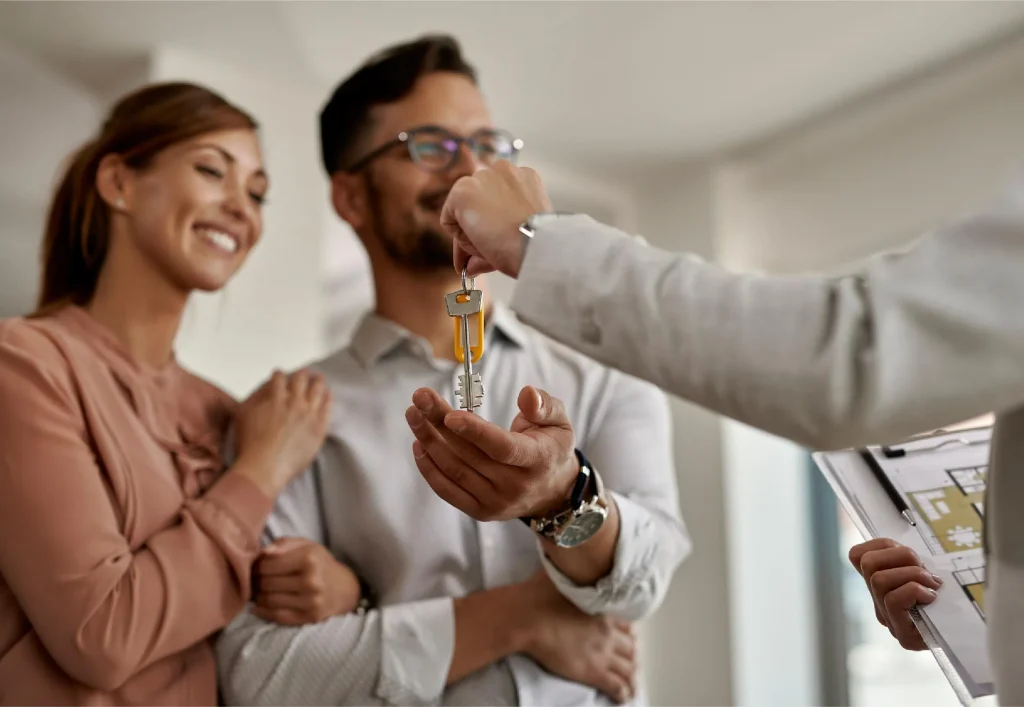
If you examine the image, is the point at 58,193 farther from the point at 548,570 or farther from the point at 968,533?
the point at 968,533

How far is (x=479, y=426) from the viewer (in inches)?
22.2

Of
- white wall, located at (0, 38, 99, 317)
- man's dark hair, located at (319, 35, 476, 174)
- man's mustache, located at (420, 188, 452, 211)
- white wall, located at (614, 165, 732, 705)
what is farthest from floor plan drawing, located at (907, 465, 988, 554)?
white wall, located at (0, 38, 99, 317)

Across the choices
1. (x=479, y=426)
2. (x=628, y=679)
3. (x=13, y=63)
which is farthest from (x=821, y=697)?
(x=13, y=63)

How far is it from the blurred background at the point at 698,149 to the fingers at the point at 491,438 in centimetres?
105

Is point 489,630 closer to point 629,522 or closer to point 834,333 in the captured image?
point 629,522

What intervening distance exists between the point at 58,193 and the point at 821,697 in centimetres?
173

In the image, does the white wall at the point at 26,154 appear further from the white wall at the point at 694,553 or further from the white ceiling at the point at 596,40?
the white wall at the point at 694,553

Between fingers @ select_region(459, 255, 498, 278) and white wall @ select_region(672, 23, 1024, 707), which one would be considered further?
white wall @ select_region(672, 23, 1024, 707)

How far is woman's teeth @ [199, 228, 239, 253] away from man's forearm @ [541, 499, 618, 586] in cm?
56

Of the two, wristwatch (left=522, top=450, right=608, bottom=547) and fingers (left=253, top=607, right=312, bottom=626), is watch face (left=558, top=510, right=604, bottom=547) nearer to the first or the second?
wristwatch (left=522, top=450, right=608, bottom=547)

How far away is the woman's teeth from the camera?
1.04m

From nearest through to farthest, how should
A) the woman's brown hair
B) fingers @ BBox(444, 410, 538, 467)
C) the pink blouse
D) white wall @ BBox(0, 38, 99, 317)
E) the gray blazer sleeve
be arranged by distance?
the gray blazer sleeve, fingers @ BBox(444, 410, 538, 467), the pink blouse, the woman's brown hair, white wall @ BBox(0, 38, 99, 317)

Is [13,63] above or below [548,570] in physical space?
above

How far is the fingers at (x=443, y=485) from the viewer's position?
62cm
